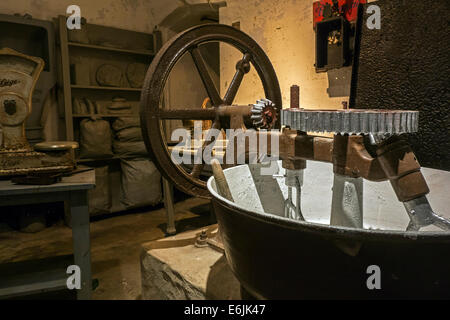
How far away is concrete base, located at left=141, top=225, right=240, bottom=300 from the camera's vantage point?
767 mm

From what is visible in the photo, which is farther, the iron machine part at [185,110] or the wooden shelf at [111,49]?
the wooden shelf at [111,49]

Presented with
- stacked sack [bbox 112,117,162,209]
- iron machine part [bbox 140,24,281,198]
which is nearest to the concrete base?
iron machine part [bbox 140,24,281,198]

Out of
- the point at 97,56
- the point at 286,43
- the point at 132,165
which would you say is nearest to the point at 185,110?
the point at 286,43

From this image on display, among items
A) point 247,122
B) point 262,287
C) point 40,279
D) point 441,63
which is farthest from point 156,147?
point 40,279

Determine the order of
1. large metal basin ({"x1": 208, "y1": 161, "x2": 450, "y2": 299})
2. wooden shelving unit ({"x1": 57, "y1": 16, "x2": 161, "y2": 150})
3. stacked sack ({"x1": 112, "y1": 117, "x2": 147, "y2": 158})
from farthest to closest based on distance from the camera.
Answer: stacked sack ({"x1": 112, "y1": 117, "x2": 147, "y2": 158}) < wooden shelving unit ({"x1": 57, "y1": 16, "x2": 161, "y2": 150}) < large metal basin ({"x1": 208, "y1": 161, "x2": 450, "y2": 299})

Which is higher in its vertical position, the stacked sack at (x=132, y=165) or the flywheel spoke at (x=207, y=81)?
the flywheel spoke at (x=207, y=81)

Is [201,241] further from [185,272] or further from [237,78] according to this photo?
[237,78]

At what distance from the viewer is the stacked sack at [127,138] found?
11.7 feet

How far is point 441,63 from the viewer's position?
35.1 inches

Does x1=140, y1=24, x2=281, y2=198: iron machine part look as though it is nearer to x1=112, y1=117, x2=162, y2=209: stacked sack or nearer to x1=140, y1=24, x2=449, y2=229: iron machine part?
x1=140, y1=24, x2=449, y2=229: iron machine part

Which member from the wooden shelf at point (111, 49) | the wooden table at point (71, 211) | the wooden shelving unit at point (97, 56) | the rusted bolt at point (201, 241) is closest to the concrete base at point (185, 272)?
the rusted bolt at point (201, 241)

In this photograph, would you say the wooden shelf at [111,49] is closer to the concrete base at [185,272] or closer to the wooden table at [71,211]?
the wooden table at [71,211]

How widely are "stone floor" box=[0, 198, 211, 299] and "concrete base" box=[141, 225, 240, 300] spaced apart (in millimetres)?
1134

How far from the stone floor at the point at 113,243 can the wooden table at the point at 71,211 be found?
0.42m
